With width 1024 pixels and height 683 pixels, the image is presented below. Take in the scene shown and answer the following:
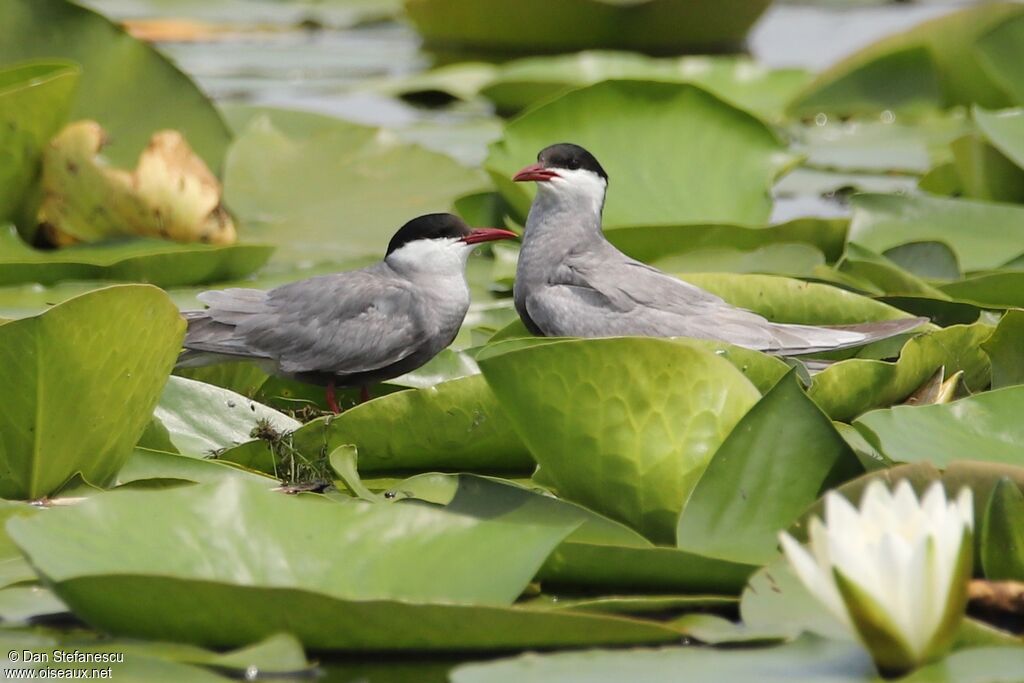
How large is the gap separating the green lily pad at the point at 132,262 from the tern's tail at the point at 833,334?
5.79 feet

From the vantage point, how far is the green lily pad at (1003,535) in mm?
2432

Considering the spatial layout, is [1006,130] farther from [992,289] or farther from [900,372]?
[900,372]

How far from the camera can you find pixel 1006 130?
5.13 m

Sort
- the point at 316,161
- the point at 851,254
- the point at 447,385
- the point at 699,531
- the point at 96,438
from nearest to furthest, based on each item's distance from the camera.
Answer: the point at 699,531
the point at 96,438
the point at 447,385
the point at 851,254
the point at 316,161

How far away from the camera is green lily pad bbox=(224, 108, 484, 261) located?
18.3 feet

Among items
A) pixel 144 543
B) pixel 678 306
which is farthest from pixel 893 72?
pixel 144 543

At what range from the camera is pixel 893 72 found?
23.8 feet

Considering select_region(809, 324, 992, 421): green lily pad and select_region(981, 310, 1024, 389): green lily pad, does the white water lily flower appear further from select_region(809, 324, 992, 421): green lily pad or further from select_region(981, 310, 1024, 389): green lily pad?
select_region(981, 310, 1024, 389): green lily pad

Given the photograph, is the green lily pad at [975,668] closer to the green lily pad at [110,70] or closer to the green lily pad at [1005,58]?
the green lily pad at [110,70]

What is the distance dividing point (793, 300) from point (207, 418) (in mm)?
1662

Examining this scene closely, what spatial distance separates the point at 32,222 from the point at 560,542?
325 centimetres

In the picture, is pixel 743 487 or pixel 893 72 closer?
pixel 743 487

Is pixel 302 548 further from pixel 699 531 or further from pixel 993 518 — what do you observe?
pixel 993 518

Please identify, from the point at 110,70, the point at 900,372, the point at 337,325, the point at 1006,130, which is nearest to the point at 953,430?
the point at 900,372
